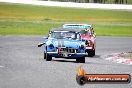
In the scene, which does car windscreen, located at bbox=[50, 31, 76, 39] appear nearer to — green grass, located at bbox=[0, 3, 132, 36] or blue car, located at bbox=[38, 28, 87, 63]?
blue car, located at bbox=[38, 28, 87, 63]

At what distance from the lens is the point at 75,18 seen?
89.1 m

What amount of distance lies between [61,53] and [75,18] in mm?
65885

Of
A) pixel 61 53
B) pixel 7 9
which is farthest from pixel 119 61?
pixel 7 9

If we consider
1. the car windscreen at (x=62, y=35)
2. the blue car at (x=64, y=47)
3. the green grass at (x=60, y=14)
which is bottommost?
the green grass at (x=60, y=14)

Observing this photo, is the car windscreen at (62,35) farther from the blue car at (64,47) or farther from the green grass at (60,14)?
the green grass at (60,14)

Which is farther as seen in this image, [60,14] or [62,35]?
[60,14]

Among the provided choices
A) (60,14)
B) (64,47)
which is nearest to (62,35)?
(64,47)

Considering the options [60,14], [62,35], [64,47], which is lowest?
[60,14]

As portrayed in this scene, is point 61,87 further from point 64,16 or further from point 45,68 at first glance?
point 64,16

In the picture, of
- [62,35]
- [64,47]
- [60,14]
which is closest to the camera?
[64,47]

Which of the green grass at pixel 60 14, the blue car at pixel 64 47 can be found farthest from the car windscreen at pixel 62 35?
the green grass at pixel 60 14

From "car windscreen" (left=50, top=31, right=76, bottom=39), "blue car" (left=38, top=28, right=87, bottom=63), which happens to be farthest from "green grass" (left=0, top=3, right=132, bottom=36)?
"blue car" (left=38, top=28, right=87, bottom=63)

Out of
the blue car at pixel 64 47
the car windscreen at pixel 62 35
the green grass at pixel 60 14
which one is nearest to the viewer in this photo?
the blue car at pixel 64 47

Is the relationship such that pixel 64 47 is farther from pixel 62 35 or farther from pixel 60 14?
pixel 60 14
